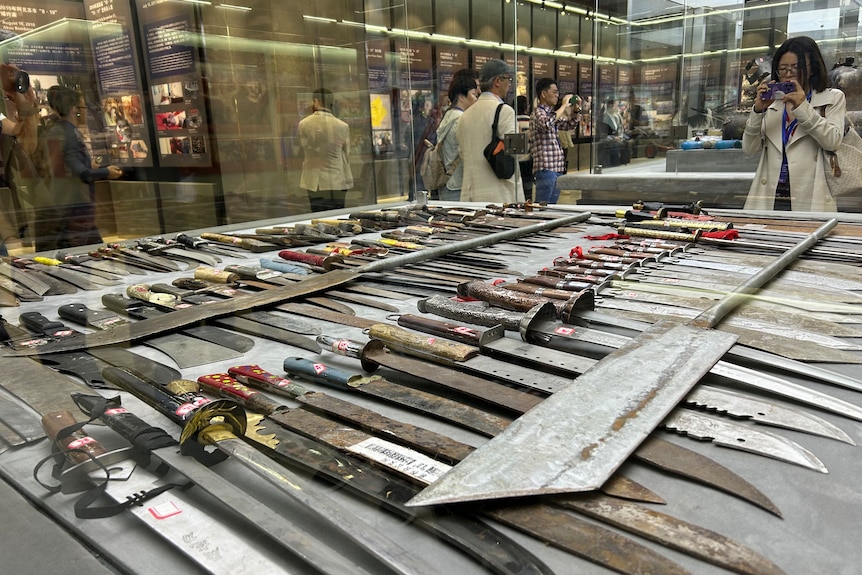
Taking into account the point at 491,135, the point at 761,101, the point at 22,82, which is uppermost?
the point at 22,82

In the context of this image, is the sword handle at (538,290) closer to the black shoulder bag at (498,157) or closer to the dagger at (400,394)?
the dagger at (400,394)

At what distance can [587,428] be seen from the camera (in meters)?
1.46

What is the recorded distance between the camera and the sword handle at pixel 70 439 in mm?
1442

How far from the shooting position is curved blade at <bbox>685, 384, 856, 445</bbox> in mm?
1515

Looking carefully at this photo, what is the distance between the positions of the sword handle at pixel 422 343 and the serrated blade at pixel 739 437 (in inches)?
27.0

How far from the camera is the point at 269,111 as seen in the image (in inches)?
298

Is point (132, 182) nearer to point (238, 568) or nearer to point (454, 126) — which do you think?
point (454, 126)

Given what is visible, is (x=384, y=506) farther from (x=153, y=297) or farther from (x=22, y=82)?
(x=22, y=82)

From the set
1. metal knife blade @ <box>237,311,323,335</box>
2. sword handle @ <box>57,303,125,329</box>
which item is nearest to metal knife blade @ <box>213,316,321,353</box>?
metal knife blade @ <box>237,311,323,335</box>

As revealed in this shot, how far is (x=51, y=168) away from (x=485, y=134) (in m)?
A: 4.22

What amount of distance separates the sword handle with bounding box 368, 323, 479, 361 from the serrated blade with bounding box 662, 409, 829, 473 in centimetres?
69

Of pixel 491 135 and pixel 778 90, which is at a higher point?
pixel 778 90

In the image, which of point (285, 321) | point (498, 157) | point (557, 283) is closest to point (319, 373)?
point (285, 321)

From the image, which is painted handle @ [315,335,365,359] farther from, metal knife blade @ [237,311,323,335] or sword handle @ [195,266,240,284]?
sword handle @ [195,266,240,284]
